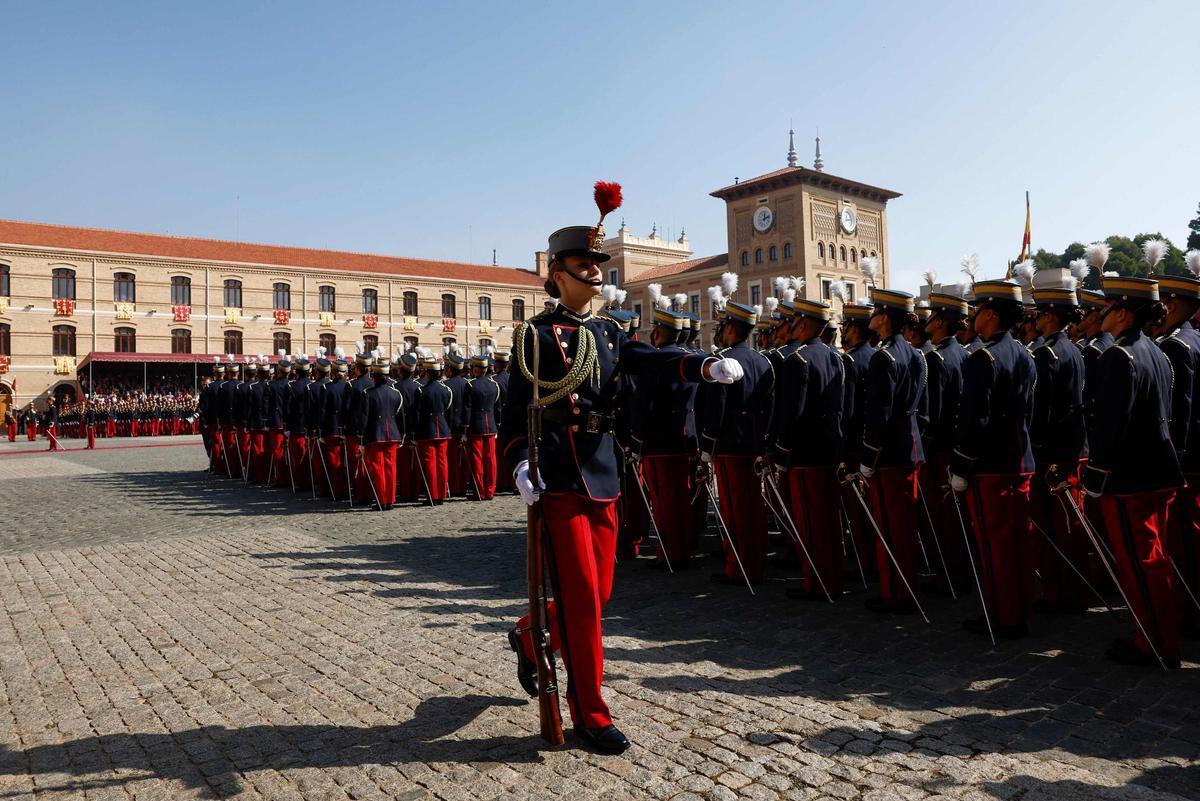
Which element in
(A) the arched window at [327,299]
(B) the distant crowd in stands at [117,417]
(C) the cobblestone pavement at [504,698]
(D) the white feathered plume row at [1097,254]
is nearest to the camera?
(C) the cobblestone pavement at [504,698]

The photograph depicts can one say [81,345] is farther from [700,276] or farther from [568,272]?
[568,272]

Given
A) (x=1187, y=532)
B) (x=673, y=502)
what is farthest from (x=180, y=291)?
(x=1187, y=532)

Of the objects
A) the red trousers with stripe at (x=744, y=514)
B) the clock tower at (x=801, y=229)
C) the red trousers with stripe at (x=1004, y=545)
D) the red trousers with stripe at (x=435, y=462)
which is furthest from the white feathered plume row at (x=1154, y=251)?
the clock tower at (x=801, y=229)

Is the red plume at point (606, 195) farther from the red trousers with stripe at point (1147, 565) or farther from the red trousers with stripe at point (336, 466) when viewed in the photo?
the red trousers with stripe at point (336, 466)

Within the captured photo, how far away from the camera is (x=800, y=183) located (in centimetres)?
5619

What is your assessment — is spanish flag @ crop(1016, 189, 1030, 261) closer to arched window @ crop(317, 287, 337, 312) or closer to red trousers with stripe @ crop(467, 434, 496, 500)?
red trousers with stripe @ crop(467, 434, 496, 500)

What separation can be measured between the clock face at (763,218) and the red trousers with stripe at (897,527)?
54.4 m

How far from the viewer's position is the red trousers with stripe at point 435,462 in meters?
12.0

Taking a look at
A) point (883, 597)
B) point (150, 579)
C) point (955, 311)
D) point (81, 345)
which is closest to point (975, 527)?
point (883, 597)

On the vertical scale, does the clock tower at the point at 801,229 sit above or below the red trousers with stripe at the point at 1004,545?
above

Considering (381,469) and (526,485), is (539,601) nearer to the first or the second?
(526,485)

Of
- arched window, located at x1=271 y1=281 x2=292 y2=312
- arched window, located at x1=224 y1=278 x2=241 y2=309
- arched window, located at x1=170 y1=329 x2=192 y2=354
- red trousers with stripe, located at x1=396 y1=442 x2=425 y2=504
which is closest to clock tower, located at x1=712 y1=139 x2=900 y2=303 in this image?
arched window, located at x1=271 y1=281 x2=292 y2=312

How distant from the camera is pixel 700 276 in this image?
189ft

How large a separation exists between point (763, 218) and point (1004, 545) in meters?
55.6
